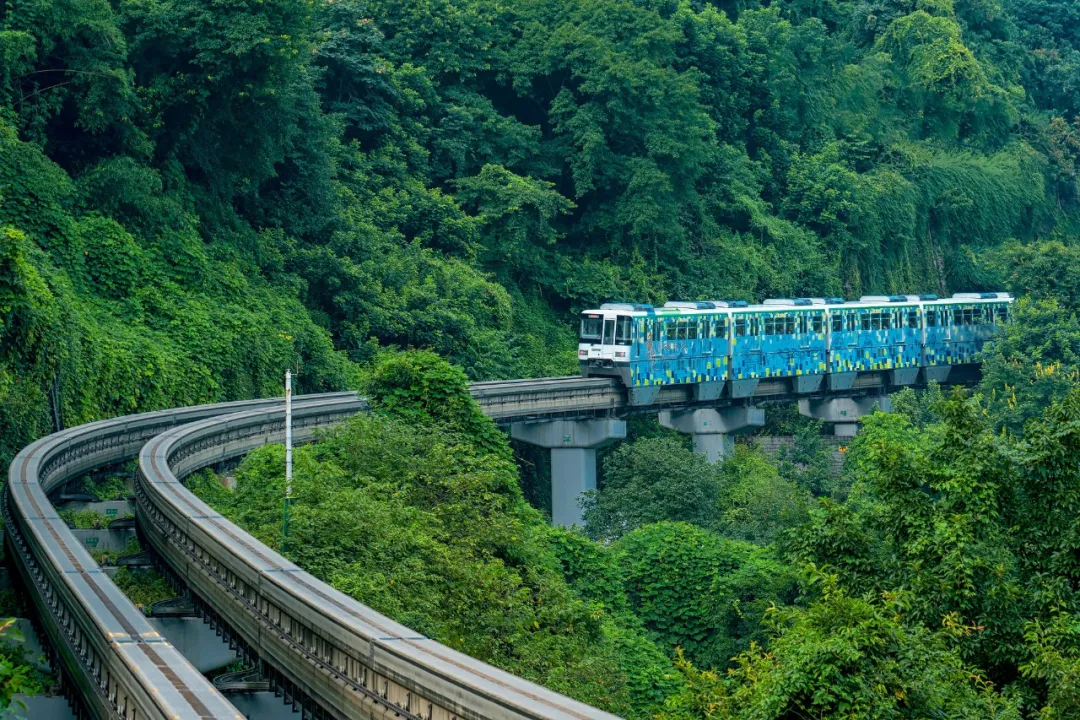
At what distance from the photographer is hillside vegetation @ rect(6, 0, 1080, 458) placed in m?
44.0

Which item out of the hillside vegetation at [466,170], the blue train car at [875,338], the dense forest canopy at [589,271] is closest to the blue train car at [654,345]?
the dense forest canopy at [589,271]

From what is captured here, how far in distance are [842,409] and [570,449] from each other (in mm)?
12781

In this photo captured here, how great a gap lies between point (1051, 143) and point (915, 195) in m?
13.2

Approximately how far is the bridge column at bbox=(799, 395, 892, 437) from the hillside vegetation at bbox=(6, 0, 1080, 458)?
8102 mm

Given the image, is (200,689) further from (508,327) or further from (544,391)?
(508,327)

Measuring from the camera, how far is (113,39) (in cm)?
4447

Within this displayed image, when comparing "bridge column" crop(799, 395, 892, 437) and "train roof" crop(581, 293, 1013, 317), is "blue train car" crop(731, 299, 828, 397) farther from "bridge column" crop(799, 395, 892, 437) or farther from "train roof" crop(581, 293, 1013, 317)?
"bridge column" crop(799, 395, 892, 437)

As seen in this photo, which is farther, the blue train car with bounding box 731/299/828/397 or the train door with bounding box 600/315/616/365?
the blue train car with bounding box 731/299/828/397

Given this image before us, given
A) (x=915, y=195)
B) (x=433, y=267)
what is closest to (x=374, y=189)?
(x=433, y=267)

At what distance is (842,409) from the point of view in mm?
57062

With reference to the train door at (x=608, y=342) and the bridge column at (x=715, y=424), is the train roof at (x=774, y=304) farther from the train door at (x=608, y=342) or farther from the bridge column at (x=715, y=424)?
the bridge column at (x=715, y=424)

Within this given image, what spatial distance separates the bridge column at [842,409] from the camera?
57.1 m

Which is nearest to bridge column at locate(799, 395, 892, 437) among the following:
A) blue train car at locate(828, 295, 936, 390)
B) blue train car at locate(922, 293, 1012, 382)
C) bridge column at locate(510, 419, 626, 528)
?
blue train car at locate(828, 295, 936, 390)

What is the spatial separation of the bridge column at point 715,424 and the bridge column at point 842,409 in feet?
14.3
